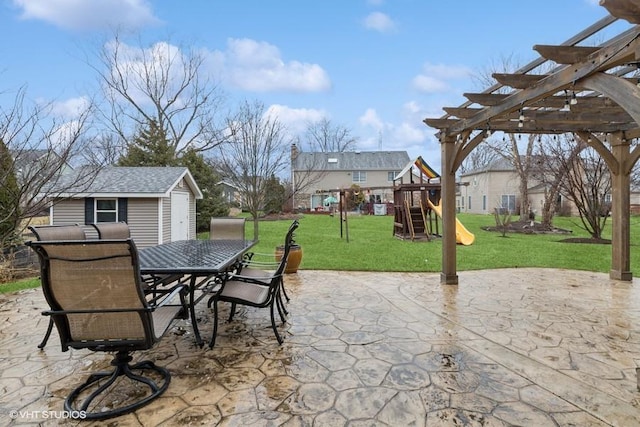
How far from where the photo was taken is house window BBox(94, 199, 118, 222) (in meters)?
12.0

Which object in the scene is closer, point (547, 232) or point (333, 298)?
point (333, 298)

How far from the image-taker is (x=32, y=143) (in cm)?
742

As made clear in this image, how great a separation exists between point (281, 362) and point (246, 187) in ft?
26.6

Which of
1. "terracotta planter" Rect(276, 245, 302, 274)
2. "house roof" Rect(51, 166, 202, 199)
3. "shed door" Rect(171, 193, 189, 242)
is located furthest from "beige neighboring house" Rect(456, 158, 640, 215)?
"terracotta planter" Rect(276, 245, 302, 274)

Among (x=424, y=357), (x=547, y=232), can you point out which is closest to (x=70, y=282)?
(x=424, y=357)

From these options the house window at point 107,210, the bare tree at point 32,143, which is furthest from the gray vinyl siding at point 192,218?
the bare tree at point 32,143

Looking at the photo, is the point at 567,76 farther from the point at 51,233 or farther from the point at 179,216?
the point at 179,216

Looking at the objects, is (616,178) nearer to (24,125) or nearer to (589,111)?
(589,111)

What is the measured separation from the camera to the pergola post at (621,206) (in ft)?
20.5

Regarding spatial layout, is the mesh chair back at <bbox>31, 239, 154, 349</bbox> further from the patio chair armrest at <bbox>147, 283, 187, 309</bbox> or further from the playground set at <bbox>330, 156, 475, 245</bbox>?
the playground set at <bbox>330, 156, 475, 245</bbox>

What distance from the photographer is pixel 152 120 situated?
20.4 m

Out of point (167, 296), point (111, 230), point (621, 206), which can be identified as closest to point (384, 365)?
point (167, 296)

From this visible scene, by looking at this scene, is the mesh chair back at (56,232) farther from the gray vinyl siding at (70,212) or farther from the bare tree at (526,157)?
the bare tree at (526,157)

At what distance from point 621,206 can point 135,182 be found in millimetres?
13505
